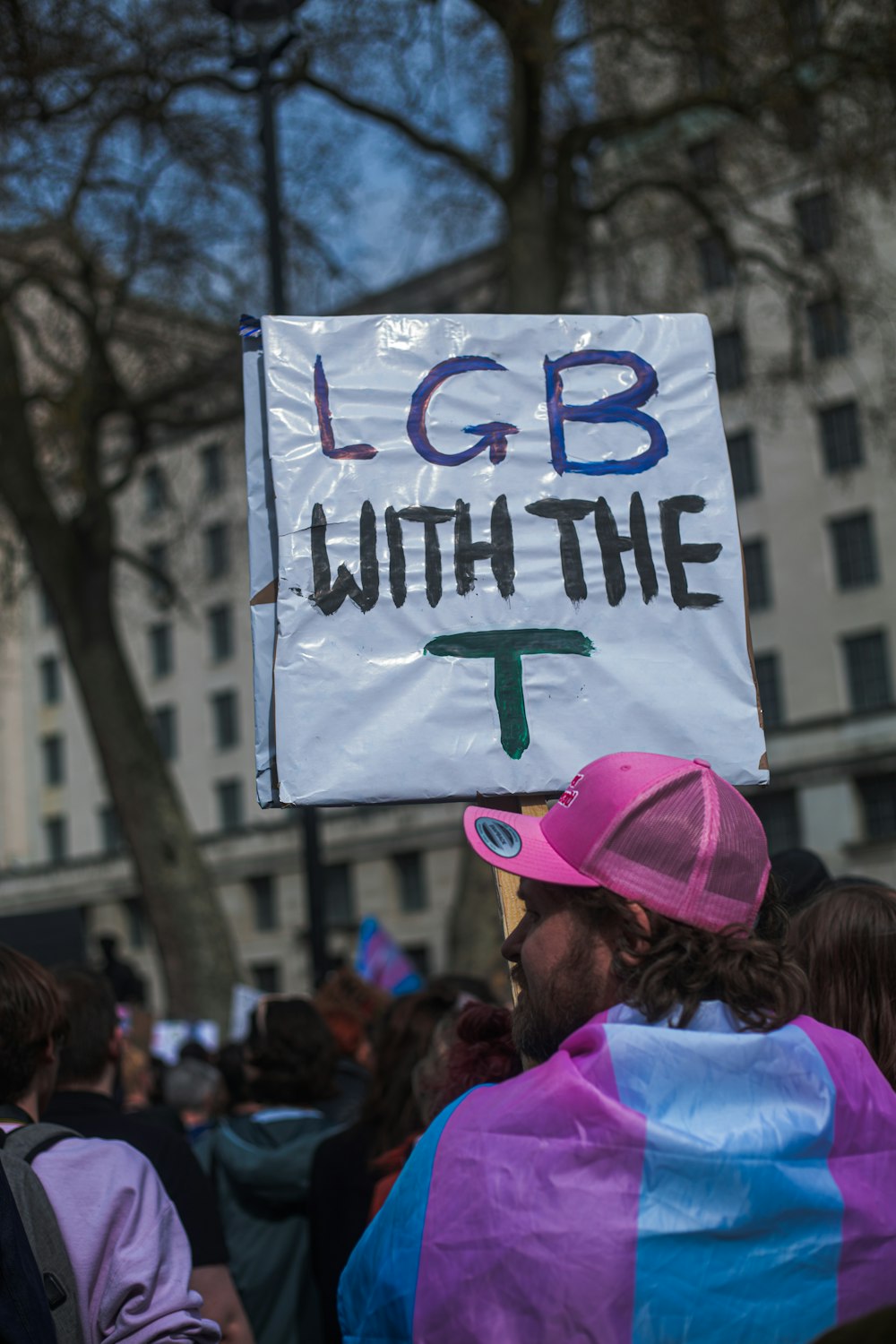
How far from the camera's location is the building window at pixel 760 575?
35344 millimetres

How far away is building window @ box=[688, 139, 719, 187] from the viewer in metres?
13.8

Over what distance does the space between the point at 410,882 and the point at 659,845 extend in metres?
41.6

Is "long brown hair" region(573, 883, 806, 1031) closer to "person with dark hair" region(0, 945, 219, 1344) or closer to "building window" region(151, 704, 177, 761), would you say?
"person with dark hair" region(0, 945, 219, 1344)

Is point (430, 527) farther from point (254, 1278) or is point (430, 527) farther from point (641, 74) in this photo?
point (641, 74)

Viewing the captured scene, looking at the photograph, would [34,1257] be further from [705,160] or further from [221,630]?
[221,630]

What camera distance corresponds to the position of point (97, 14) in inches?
435

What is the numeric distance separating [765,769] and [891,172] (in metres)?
9.95

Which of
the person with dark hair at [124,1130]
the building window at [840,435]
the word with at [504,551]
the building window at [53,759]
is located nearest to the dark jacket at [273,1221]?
the person with dark hair at [124,1130]

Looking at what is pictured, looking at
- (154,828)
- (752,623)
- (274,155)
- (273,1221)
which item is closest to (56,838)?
(752,623)

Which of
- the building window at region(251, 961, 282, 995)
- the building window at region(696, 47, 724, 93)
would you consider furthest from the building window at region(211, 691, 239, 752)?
the building window at region(696, 47, 724, 93)

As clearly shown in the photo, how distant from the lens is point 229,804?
4659 centimetres

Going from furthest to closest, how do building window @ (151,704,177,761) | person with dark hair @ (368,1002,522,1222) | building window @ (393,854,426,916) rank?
building window @ (151,704,177,761) < building window @ (393,854,426,916) < person with dark hair @ (368,1002,522,1222)

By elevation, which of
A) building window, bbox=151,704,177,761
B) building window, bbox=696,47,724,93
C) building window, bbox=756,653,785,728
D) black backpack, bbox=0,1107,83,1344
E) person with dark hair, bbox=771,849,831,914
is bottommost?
black backpack, bbox=0,1107,83,1344

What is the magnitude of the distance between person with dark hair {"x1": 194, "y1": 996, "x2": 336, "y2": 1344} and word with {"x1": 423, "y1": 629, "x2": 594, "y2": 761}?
193 cm
